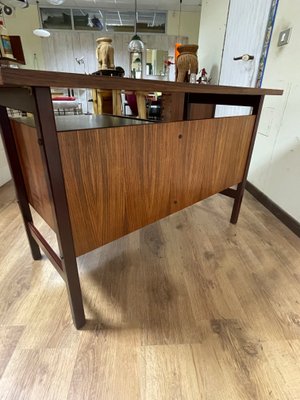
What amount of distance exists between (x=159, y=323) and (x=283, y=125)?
1488 millimetres

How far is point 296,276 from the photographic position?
1083 millimetres

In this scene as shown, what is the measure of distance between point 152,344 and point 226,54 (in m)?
2.80

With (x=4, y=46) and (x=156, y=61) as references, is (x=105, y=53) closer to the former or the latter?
(x=4, y=46)

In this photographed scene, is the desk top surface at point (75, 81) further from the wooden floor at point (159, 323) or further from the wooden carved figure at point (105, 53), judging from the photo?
the wooden carved figure at point (105, 53)

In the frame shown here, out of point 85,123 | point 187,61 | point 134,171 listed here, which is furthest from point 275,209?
point 187,61

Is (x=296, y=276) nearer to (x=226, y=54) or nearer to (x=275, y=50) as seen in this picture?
(x=275, y=50)

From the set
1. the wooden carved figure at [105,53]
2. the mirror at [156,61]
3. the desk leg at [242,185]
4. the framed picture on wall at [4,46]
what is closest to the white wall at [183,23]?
the mirror at [156,61]

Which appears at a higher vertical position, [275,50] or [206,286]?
[275,50]

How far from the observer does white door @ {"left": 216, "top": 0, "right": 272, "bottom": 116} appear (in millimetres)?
1797

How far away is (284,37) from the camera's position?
150cm

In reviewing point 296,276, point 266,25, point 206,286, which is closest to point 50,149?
point 206,286

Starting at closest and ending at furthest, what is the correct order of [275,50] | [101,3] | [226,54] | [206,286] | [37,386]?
[37,386] → [206,286] → [275,50] → [226,54] → [101,3]

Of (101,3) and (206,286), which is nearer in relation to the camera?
(206,286)

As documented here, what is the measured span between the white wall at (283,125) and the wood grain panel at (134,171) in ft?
1.86
